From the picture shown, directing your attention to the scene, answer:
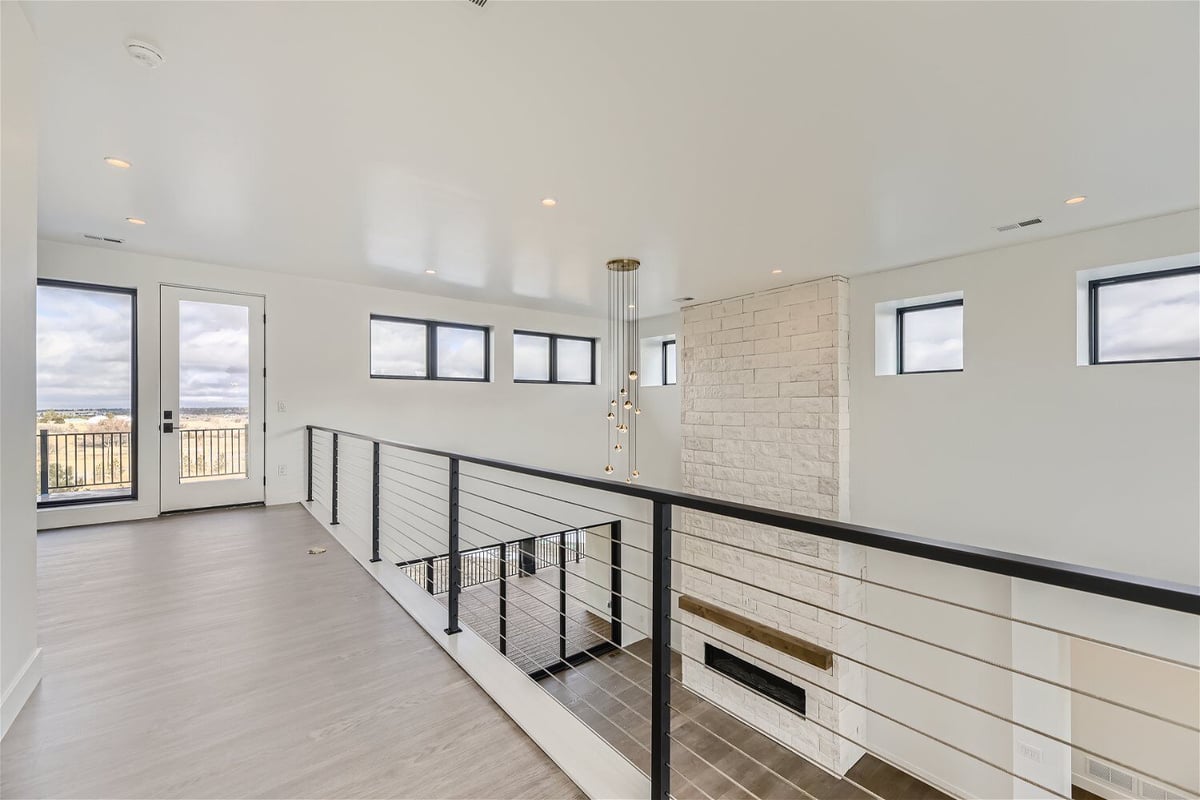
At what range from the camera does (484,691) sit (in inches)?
78.7

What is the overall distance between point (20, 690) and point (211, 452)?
3458mm

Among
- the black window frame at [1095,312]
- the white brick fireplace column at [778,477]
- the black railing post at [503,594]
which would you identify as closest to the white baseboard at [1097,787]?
the white brick fireplace column at [778,477]

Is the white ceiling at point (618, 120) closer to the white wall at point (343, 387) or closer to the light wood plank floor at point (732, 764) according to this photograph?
the white wall at point (343, 387)

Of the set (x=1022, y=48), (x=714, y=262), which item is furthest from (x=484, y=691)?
(x=714, y=262)

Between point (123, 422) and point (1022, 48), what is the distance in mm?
6235

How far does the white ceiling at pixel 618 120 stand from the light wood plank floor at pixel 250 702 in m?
2.26

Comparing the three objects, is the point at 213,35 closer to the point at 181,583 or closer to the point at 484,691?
the point at 484,691

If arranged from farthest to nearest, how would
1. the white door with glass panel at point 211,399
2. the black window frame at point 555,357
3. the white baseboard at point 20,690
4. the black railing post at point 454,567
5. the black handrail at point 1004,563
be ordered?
1. the black window frame at point 555,357
2. the white door with glass panel at point 211,399
3. the black railing post at point 454,567
4. the white baseboard at point 20,690
5. the black handrail at point 1004,563

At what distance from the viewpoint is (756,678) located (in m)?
5.32

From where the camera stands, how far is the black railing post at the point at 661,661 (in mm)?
1448

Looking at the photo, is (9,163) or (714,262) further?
(714,262)

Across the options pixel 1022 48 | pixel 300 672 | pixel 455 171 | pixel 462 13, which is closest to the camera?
pixel 462 13

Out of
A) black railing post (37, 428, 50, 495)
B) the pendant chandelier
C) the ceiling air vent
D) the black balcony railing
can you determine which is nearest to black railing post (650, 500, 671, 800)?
the ceiling air vent

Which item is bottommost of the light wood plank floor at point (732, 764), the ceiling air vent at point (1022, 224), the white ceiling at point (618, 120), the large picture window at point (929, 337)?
the light wood plank floor at point (732, 764)
